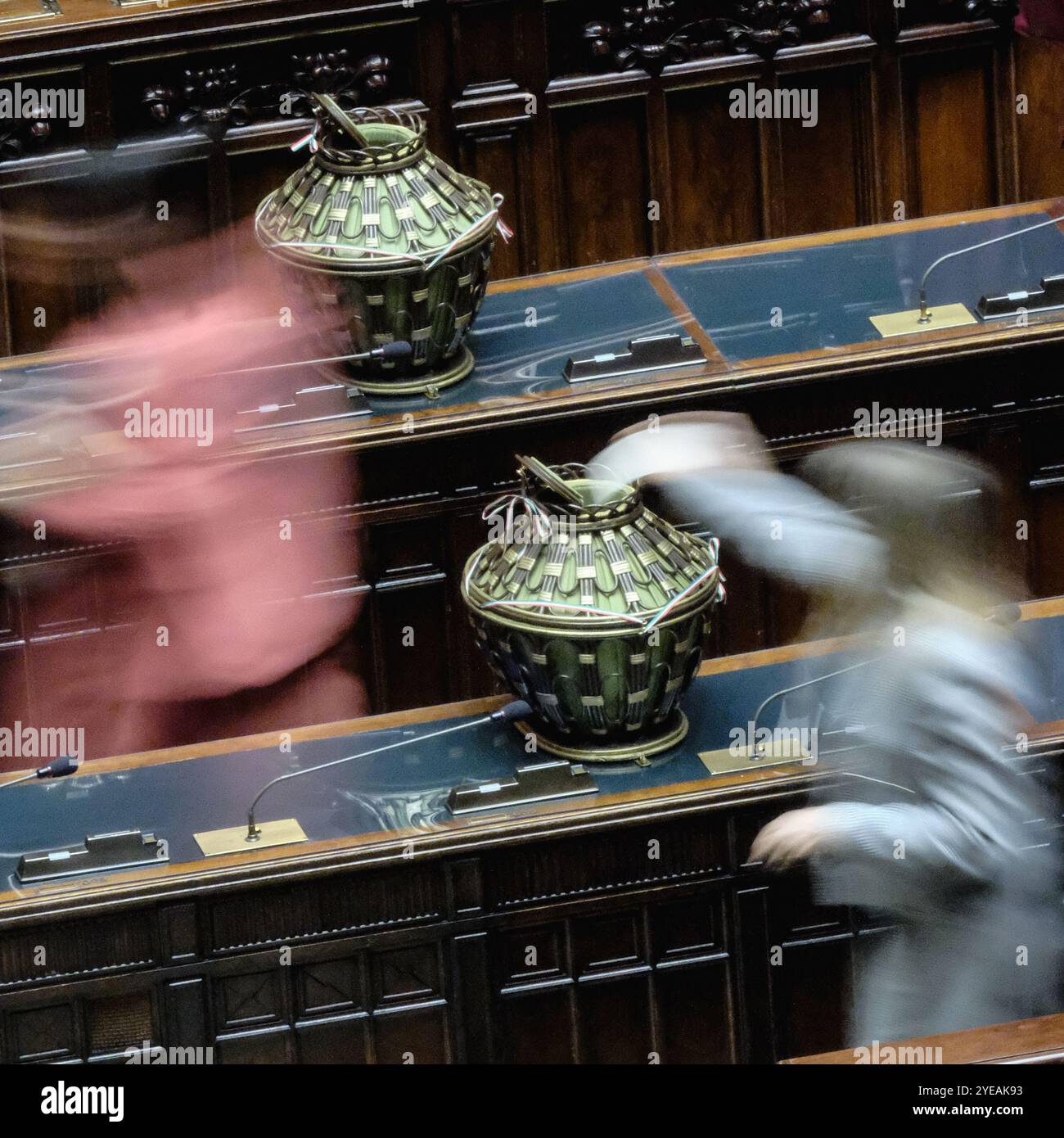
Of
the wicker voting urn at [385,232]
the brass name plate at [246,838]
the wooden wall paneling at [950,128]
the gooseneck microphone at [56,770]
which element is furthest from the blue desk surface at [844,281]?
the gooseneck microphone at [56,770]

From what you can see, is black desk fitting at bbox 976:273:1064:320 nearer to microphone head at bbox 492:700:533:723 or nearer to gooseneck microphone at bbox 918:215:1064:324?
gooseneck microphone at bbox 918:215:1064:324

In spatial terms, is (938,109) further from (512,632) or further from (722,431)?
(512,632)

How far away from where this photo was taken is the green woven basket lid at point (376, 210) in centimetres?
565

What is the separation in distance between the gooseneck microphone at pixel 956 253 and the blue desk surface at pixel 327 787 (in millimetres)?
1083

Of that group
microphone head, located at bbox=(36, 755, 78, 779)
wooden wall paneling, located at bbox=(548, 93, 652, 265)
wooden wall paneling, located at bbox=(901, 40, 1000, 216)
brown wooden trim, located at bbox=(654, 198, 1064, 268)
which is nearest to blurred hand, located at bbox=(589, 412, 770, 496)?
brown wooden trim, located at bbox=(654, 198, 1064, 268)

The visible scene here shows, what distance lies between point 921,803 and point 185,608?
1689 millimetres

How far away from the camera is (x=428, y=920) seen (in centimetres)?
506

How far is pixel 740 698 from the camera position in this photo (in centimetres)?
534

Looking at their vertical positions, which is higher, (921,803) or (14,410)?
(14,410)

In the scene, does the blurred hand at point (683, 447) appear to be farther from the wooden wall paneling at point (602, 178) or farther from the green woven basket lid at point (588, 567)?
the wooden wall paneling at point (602, 178)

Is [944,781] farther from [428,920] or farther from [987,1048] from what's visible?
[428,920]

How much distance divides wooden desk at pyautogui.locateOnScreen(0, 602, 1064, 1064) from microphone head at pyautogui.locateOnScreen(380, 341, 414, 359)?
772mm

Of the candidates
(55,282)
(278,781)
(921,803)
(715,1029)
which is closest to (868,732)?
(921,803)

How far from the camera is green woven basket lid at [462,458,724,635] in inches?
194
